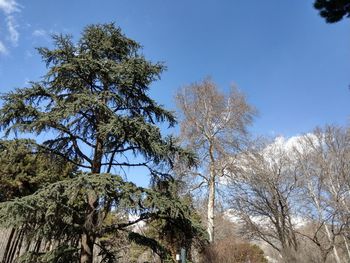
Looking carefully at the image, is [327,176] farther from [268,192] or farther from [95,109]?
[95,109]

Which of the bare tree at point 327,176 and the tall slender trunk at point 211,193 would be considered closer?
the tall slender trunk at point 211,193

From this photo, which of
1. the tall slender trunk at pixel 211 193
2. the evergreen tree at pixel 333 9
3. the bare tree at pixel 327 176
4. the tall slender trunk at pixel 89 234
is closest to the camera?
the evergreen tree at pixel 333 9

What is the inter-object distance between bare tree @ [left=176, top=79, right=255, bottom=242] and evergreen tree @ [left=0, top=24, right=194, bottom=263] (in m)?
7.16

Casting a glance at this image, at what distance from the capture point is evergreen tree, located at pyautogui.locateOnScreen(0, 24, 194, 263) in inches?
259

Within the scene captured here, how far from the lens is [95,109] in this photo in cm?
730

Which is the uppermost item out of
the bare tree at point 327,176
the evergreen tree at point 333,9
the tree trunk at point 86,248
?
the bare tree at point 327,176

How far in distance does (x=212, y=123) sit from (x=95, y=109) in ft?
30.7

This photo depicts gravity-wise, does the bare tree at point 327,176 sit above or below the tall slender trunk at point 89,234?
above

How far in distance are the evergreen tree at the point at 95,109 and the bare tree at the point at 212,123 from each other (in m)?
7.16

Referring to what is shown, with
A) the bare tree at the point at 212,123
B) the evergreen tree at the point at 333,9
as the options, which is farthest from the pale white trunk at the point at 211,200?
the evergreen tree at the point at 333,9

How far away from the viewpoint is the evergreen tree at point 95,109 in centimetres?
657

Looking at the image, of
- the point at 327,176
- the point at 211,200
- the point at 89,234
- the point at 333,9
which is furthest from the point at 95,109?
the point at 327,176

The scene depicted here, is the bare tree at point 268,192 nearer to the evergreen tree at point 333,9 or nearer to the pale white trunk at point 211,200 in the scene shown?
the pale white trunk at point 211,200

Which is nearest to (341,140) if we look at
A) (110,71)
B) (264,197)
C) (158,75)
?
(264,197)
